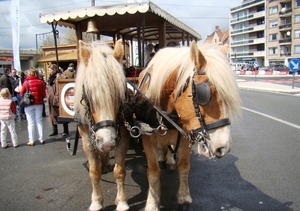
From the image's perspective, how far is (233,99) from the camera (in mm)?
2496

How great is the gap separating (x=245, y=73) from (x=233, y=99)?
46727mm

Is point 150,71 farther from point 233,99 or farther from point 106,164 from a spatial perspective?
point 106,164

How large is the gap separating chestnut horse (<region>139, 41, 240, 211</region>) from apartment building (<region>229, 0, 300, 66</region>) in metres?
54.6

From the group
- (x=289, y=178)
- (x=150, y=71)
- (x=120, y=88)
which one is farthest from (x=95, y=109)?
(x=289, y=178)

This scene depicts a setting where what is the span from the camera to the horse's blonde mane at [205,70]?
250cm

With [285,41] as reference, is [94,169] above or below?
below

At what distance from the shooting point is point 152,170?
3.44 metres

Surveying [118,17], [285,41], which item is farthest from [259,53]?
[118,17]

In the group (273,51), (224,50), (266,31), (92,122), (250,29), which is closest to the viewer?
(92,122)

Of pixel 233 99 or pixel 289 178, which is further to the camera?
pixel 289 178

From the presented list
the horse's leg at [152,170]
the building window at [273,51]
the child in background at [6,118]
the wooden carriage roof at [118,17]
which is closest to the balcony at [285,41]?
the building window at [273,51]

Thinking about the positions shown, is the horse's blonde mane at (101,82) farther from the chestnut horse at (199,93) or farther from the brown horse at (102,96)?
the chestnut horse at (199,93)

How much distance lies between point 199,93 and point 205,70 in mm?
236

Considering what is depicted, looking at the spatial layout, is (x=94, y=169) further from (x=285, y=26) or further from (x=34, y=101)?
(x=285, y=26)
